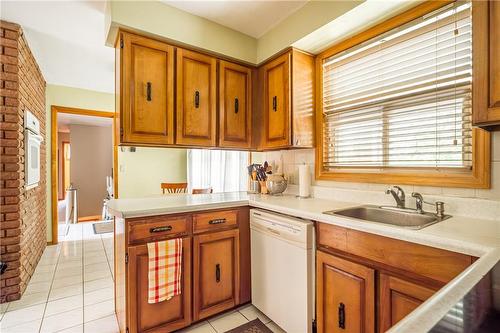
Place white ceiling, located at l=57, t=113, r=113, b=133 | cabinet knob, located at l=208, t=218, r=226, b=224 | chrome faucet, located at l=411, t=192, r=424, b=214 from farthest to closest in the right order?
white ceiling, located at l=57, t=113, r=113, b=133 < cabinet knob, located at l=208, t=218, r=226, b=224 < chrome faucet, located at l=411, t=192, r=424, b=214

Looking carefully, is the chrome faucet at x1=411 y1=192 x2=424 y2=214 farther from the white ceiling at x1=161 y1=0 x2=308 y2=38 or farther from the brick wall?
the brick wall

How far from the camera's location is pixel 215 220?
6.05ft

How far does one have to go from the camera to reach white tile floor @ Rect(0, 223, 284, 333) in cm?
183

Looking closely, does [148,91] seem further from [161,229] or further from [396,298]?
[396,298]

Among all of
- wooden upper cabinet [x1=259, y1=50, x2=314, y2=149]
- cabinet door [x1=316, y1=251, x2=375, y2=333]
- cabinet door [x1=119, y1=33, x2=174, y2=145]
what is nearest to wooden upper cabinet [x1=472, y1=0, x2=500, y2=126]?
cabinet door [x1=316, y1=251, x2=375, y2=333]

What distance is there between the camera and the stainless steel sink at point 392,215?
1.42 metres

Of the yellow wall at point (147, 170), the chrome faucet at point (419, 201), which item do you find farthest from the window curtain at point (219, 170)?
the chrome faucet at point (419, 201)

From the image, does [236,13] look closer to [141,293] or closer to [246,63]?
[246,63]

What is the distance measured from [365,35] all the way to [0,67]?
310 centimetres

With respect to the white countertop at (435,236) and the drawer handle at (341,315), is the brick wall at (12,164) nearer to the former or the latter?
the white countertop at (435,236)

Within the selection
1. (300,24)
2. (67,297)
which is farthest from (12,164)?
(300,24)

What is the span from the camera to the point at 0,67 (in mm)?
2197

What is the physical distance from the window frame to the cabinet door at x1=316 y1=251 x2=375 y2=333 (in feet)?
2.38

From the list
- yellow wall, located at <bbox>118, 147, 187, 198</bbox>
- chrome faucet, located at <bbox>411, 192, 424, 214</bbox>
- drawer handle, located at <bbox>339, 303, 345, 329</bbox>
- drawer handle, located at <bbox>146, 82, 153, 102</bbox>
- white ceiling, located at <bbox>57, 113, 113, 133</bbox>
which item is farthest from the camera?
white ceiling, located at <bbox>57, 113, 113, 133</bbox>
